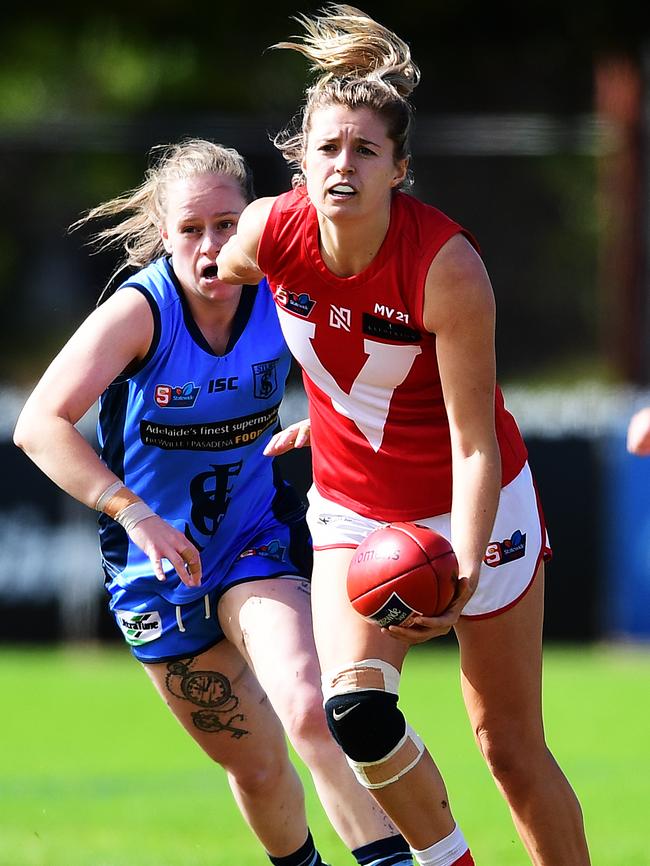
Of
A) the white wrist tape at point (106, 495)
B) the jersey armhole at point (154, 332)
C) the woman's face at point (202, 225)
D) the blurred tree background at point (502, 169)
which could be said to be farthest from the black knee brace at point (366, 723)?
the blurred tree background at point (502, 169)

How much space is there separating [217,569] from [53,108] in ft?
52.7

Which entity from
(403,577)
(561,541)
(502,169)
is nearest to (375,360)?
(403,577)

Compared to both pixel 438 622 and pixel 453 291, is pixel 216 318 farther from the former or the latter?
pixel 438 622

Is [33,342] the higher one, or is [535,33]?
[535,33]

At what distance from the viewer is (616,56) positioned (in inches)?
548

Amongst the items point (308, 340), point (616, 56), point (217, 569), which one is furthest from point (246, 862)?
point (616, 56)

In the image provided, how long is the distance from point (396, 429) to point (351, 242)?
52 cm

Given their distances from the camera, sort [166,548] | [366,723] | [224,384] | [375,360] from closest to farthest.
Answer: [366,723], [375,360], [166,548], [224,384]

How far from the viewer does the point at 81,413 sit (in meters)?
4.35

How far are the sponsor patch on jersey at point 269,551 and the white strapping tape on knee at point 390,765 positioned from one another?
861mm

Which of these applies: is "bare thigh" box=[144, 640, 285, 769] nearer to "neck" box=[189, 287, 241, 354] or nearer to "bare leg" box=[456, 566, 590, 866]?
"bare leg" box=[456, 566, 590, 866]

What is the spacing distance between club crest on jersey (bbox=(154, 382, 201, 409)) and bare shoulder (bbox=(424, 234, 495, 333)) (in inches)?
37.1

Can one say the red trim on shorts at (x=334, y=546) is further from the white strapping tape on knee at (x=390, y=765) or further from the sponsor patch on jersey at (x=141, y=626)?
the sponsor patch on jersey at (x=141, y=626)

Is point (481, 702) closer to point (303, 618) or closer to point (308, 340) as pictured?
point (303, 618)
